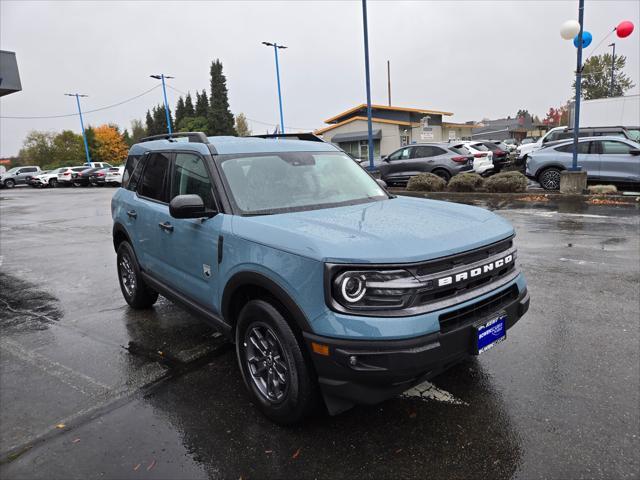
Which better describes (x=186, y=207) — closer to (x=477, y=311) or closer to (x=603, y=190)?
(x=477, y=311)

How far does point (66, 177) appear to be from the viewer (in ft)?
122

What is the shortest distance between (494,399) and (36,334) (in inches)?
181

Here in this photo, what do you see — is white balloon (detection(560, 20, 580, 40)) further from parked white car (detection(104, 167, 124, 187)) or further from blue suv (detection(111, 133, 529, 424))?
parked white car (detection(104, 167, 124, 187))

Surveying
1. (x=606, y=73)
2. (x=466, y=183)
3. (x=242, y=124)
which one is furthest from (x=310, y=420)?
(x=242, y=124)

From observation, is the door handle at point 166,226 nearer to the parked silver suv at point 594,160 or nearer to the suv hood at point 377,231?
the suv hood at point 377,231

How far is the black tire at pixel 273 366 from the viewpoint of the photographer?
263 centimetres

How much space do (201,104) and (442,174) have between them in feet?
260

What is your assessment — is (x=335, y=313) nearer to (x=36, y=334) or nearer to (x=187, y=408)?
(x=187, y=408)

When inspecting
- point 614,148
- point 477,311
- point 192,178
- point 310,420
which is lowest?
point 310,420

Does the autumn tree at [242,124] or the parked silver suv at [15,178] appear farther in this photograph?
the autumn tree at [242,124]

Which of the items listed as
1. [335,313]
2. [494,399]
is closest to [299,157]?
[335,313]

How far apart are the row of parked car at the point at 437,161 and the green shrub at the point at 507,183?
74.7 inches

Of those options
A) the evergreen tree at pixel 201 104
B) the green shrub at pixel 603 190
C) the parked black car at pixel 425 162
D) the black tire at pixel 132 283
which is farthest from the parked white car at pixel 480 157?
the evergreen tree at pixel 201 104

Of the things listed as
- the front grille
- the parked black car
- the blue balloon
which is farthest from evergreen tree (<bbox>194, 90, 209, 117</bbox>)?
the front grille
